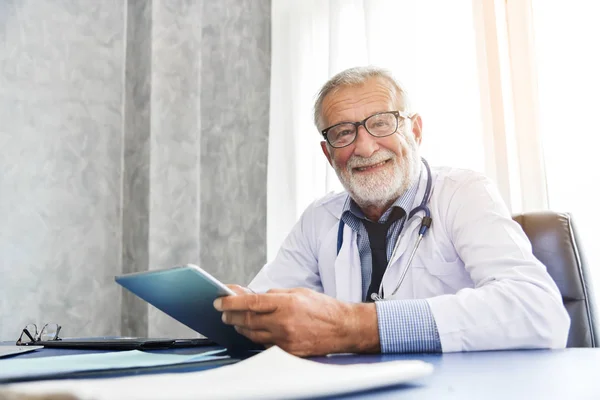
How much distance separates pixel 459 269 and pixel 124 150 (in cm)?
192

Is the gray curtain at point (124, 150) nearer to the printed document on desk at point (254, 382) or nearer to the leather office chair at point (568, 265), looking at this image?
the leather office chair at point (568, 265)

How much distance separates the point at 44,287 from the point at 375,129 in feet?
5.72

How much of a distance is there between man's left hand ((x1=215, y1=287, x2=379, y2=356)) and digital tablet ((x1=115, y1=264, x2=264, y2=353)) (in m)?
0.04

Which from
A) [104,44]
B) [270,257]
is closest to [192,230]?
[270,257]

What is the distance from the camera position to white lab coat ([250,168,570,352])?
3.25ft

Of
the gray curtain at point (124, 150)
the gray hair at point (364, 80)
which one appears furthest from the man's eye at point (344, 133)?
the gray curtain at point (124, 150)

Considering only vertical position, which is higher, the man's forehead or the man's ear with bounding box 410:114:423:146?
the man's forehead

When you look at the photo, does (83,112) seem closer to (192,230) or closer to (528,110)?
(192,230)

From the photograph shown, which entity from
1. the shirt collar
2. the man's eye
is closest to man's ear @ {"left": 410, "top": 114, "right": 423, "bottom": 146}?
the shirt collar

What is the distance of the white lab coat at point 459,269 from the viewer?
99 centimetres

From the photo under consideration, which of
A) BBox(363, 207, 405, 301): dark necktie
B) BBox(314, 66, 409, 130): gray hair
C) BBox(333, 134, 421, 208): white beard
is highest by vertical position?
BBox(314, 66, 409, 130): gray hair

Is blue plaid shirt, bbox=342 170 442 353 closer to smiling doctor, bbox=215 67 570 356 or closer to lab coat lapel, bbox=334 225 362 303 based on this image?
smiling doctor, bbox=215 67 570 356

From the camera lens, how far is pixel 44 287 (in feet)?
8.48

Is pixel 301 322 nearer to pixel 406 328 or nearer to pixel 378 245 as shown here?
pixel 406 328
